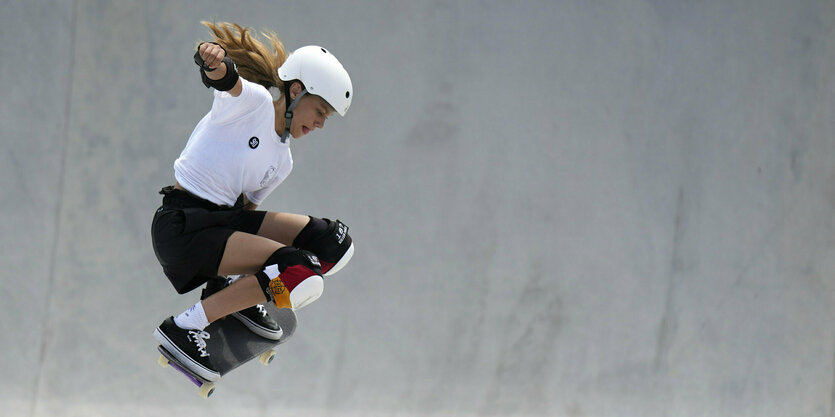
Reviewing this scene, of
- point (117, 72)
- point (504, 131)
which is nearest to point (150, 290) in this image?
point (117, 72)

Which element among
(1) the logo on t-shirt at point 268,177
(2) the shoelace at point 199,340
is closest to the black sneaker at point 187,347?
(2) the shoelace at point 199,340

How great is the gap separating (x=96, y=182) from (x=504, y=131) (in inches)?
118

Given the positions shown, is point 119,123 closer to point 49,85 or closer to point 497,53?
point 49,85

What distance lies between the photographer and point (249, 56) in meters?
3.32

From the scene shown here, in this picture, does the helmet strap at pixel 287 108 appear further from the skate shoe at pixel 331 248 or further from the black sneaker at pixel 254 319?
the black sneaker at pixel 254 319

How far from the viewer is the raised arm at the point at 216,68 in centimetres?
274

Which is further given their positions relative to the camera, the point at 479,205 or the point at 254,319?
the point at 479,205

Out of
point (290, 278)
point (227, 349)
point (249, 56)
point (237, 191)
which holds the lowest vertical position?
point (227, 349)

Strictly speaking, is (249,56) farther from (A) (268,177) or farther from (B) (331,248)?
(B) (331,248)

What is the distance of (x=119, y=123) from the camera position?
557cm

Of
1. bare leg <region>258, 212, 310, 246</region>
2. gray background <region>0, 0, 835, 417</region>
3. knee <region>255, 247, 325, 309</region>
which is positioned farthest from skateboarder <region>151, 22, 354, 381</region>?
gray background <region>0, 0, 835, 417</region>

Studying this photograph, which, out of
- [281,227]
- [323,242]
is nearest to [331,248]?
[323,242]

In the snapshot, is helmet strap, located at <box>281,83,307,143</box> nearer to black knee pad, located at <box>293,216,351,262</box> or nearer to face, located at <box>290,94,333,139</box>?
face, located at <box>290,94,333,139</box>

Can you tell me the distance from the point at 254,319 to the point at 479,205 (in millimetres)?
2905
